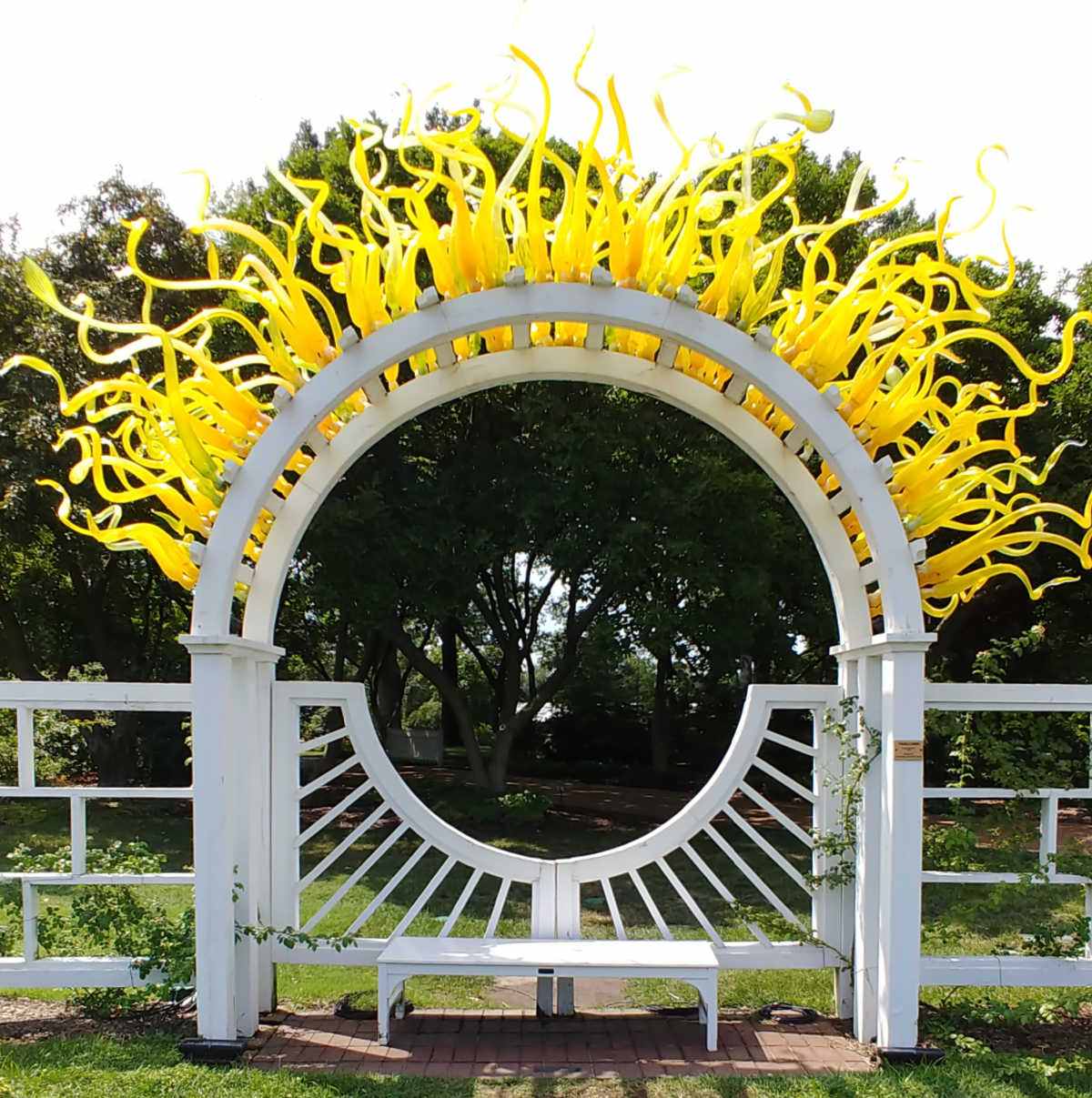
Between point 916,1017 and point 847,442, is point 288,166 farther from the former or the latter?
point 916,1017

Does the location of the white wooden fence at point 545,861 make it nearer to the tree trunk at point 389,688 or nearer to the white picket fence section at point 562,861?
the white picket fence section at point 562,861

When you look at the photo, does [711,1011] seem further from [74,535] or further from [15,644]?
[15,644]

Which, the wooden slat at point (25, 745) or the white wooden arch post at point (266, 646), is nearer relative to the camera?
the white wooden arch post at point (266, 646)

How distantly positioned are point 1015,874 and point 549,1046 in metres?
1.98

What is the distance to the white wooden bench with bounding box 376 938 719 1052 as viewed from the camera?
3707 millimetres

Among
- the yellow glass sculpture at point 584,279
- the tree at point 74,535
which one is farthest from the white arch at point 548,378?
the tree at point 74,535

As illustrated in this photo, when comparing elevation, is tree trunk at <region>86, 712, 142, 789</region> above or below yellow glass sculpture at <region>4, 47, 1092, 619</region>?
below

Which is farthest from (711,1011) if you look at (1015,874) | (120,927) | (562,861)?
(120,927)

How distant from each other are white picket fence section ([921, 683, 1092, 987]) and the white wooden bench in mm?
869

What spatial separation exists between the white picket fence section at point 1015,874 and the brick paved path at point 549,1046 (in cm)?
55

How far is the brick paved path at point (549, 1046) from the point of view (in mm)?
3592

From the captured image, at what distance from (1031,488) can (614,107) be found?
7848 mm

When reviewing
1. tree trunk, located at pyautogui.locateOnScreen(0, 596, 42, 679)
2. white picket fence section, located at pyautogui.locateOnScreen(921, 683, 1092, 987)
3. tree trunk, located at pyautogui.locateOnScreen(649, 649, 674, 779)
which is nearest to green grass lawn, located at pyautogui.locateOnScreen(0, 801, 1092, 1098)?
white picket fence section, located at pyautogui.locateOnScreen(921, 683, 1092, 987)

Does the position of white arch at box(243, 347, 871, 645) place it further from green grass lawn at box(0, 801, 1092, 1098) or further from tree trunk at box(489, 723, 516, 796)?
tree trunk at box(489, 723, 516, 796)
